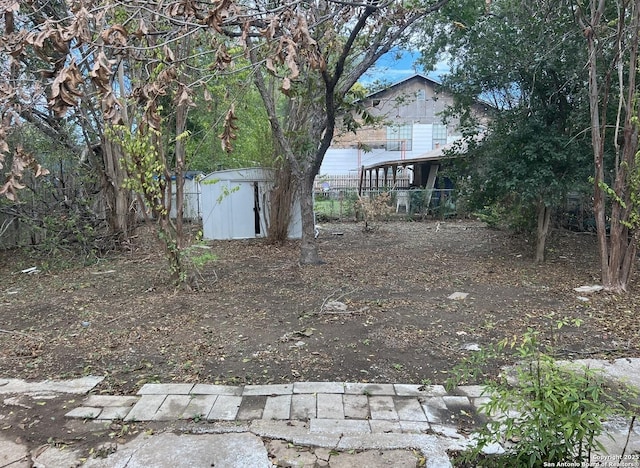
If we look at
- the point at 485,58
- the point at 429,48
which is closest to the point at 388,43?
the point at 485,58

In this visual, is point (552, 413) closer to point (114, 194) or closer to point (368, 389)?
point (368, 389)

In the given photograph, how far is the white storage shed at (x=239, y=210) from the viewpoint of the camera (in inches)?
458

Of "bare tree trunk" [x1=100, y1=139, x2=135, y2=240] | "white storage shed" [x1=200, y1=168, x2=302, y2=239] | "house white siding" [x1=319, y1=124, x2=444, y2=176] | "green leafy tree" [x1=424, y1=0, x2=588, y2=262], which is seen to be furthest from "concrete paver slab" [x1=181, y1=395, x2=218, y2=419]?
"house white siding" [x1=319, y1=124, x2=444, y2=176]

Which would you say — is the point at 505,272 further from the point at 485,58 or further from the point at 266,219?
the point at 266,219

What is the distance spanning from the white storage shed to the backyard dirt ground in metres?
3.17

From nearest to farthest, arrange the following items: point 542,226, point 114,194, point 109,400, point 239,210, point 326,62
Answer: point 109,400 < point 326,62 < point 542,226 < point 114,194 < point 239,210

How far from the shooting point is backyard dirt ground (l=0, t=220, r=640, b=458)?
367cm

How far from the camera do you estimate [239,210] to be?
12.0 meters

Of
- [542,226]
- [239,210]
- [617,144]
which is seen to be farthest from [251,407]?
[239,210]

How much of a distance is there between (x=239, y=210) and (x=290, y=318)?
24.4ft

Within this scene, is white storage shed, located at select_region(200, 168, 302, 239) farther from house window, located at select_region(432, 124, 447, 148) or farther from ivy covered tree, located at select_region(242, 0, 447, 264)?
house window, located at select_region(432, 124, 447, 148)

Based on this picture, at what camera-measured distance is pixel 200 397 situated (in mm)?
3131

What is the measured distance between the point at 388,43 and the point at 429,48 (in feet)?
8.24

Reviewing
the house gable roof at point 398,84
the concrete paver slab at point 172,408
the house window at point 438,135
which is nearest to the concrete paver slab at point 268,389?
the concrete paver slab at point 172,408
